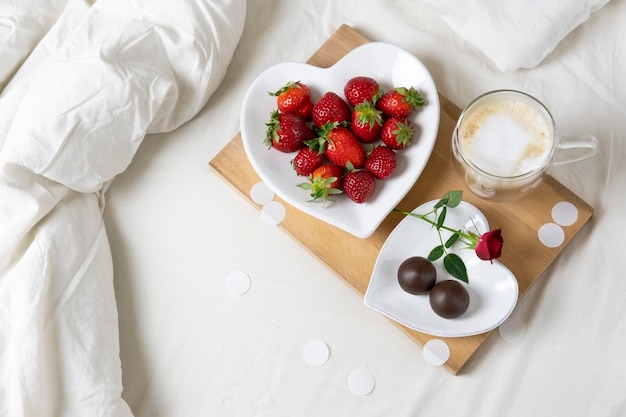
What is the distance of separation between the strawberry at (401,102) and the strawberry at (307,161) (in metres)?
0.11

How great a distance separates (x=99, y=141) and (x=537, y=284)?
2.11 feet

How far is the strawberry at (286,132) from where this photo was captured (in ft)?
3.29

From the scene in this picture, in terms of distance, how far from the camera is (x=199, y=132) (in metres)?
1.13

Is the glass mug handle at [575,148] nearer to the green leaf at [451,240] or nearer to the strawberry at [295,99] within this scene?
the green leaf at [451,240]

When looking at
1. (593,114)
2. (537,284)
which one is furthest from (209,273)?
(593,114)

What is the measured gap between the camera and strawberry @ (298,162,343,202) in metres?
0.97

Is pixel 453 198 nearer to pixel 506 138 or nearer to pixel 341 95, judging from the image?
pixel 506 138

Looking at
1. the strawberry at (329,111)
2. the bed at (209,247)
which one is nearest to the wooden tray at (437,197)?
the bed at (209,247)

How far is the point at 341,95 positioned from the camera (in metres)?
1.07

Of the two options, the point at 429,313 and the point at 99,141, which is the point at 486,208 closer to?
the point at 429,313

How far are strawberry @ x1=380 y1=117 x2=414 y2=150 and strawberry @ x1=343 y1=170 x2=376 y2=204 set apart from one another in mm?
56

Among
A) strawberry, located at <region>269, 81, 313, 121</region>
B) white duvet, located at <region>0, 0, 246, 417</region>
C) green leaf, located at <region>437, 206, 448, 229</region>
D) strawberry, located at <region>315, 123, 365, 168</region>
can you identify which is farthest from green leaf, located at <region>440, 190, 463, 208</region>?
white duvet, located at <region>0, 0, 246, 417</region>

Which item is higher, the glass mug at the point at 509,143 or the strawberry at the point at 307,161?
the glass mug at the point at 509,143

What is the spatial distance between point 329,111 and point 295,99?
0.17 ft
